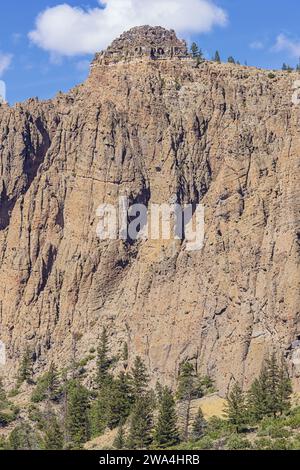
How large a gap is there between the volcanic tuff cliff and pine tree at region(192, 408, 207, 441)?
768 centimetres

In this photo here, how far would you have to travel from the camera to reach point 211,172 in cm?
10000

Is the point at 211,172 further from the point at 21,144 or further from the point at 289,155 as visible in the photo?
the point at 21,144

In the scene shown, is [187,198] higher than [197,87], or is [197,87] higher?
[197,87]

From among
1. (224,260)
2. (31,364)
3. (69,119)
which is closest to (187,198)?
(224,260)

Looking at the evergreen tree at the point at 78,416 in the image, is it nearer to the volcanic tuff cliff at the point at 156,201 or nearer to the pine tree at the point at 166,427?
the pine tree at the point at 166,427

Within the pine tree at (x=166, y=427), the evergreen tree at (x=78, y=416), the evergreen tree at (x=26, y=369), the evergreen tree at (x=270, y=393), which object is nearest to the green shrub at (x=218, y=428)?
the evergreen tree at (x=270, y=393)

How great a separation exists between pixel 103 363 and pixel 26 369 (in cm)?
971

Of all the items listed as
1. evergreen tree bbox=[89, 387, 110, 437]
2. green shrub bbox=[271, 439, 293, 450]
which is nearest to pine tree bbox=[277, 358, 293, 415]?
green shrub bbox=[271, 439, 293, 450]

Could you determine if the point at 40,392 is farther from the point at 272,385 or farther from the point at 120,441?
the point at 272,385

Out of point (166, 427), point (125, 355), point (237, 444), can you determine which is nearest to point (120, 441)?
point (166, 427)

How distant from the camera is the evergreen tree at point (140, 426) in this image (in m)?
74.2

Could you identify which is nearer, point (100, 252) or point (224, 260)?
point (224, 260)

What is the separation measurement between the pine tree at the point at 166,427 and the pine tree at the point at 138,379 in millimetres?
6066

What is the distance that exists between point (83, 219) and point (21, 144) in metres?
11.1
